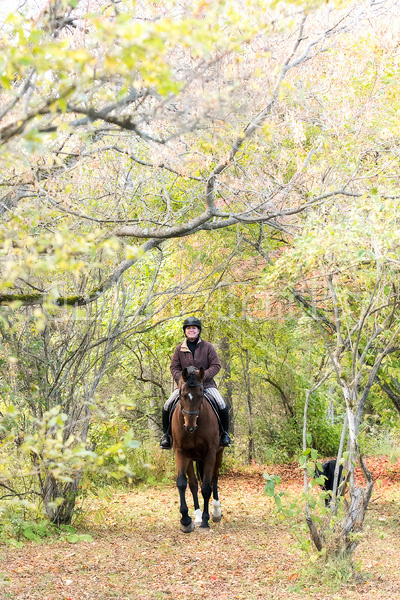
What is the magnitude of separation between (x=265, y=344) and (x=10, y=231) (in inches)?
546

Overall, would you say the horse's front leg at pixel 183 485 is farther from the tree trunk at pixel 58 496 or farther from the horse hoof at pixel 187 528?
the tree trunk at pixel 58 496

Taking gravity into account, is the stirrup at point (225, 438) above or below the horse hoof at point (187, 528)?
above

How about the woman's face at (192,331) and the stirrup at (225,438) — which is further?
the stirrup at (225,438)

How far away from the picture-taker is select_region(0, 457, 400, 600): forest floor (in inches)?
225

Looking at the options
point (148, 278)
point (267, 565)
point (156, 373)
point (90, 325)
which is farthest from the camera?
point (156, 373)

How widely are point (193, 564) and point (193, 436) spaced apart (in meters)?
2.13

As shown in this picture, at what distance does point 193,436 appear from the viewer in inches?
346

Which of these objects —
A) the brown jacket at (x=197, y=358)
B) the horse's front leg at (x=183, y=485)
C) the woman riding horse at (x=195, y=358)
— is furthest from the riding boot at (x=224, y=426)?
the horse's front leg at (x=183, y=485)

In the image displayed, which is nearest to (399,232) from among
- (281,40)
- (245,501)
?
(281,40)

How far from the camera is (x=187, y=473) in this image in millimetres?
9219

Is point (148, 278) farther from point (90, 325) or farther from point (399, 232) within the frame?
point (399, 232)

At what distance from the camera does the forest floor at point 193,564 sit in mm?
5703

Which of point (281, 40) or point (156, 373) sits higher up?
point (281, 40)

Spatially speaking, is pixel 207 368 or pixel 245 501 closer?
pixel 207 368
